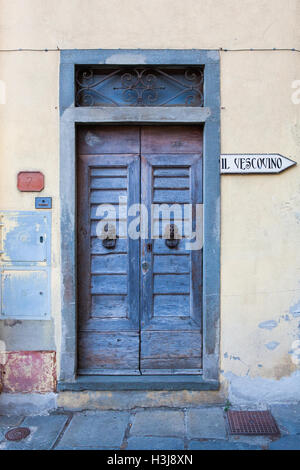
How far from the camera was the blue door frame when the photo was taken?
3867mm

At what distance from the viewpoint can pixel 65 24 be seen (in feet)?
12.7

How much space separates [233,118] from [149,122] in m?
0.82

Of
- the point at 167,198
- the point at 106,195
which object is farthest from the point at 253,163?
the point at 106,195

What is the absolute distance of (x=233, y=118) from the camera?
389cm

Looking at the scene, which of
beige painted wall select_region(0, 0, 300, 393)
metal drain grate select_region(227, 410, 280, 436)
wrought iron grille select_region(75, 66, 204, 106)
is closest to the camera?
metal drain grate select_region(227, 410, 280, 436)

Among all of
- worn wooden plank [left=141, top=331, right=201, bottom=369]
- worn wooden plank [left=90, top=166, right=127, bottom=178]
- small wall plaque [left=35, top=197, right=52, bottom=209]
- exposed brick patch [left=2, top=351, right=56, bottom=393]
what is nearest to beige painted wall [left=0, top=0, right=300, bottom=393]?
small wall plaque [left=35, top=197, right=52, bottom=209]

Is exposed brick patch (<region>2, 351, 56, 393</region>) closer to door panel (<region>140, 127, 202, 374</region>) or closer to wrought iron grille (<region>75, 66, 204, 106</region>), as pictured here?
door panel (<region>140, 127, 202, 374</region>)

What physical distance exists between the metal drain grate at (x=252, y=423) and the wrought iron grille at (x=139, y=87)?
10.00 ft

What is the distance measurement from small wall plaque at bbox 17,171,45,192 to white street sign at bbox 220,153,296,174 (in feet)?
5.80

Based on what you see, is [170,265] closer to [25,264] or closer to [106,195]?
[106,195]

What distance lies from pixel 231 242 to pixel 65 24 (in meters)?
2.66

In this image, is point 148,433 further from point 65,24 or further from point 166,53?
point 65,24

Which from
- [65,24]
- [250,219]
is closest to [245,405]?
[250,219]

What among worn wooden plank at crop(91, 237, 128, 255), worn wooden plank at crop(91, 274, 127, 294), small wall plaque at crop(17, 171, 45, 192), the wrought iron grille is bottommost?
worn wooden plank at crop(91, 274, 127, 294)
